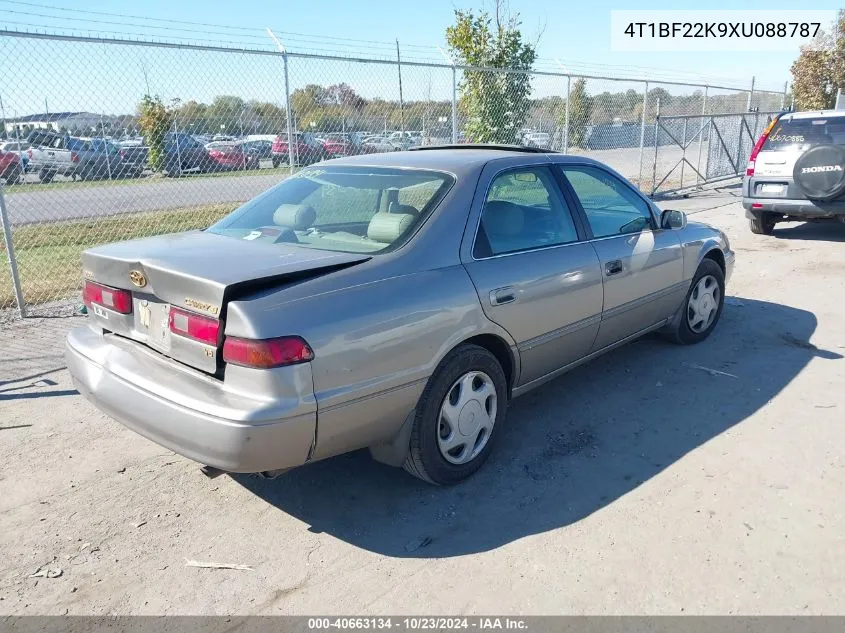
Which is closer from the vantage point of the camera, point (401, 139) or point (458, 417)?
point (458, 417)

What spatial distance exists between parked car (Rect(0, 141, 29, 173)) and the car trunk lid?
156 inches

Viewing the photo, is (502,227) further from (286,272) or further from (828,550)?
(828,550)

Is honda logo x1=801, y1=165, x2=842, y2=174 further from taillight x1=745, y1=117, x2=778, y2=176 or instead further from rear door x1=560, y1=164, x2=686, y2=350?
rear door x1=560, y1=164, x2=686, y2=350

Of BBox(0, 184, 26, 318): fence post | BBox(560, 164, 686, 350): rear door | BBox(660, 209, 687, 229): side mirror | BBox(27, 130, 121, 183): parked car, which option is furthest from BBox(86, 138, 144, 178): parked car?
BBox(660, 209, 687, 229): side mirror

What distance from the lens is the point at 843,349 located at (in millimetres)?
5234

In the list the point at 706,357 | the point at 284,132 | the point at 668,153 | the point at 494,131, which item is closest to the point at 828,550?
the point at 706,357

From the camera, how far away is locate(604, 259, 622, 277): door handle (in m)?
4.09

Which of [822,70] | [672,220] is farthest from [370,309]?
[822,70]

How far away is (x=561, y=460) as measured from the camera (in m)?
3.62

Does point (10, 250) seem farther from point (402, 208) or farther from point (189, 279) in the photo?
point (402, 208)

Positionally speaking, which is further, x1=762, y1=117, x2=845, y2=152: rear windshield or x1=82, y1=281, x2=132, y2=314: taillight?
x1=762, y1=117, x2=845, y2=152: rear windshield

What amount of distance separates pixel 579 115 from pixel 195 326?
13.9 metres

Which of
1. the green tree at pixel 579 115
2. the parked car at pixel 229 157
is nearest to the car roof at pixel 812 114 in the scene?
the green tree at pixel 579 115

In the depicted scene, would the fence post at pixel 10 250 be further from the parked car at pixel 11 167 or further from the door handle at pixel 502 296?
the door handle at pixel 502 296
